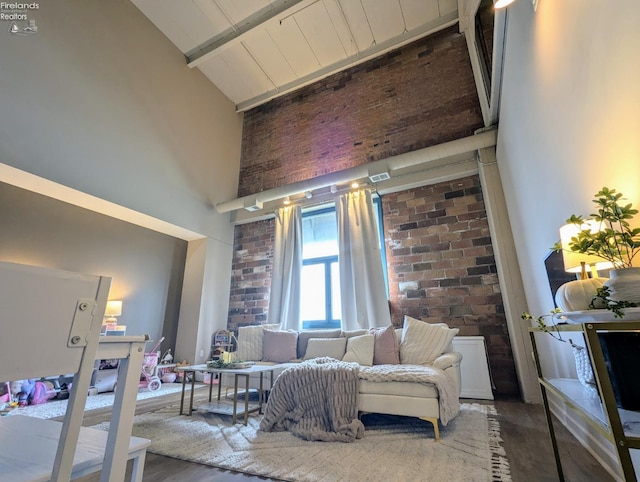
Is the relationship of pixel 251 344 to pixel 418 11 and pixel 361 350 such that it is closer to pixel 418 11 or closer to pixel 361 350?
pixel 361 350

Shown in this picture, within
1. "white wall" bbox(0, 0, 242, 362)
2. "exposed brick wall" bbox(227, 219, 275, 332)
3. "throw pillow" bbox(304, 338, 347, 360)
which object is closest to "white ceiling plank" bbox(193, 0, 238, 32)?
"white wall" bbox(0, 0, 242, 362)

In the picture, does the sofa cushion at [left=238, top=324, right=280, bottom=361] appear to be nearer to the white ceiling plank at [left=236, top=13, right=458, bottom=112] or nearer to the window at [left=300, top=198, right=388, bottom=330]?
the window at [left=300, top=198, right=388, bottom=330]

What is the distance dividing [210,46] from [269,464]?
6.01 meters

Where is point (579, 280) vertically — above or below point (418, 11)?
below

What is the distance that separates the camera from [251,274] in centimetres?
546

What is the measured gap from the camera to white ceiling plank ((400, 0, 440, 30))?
4.56 metres

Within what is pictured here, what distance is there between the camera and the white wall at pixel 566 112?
3.81 ft

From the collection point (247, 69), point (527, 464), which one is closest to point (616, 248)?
point (527, 464)

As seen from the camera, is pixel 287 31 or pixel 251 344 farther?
pixel 287 31

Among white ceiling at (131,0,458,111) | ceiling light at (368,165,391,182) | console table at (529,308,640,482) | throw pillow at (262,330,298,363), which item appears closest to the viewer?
console table at (529,308,640,482)

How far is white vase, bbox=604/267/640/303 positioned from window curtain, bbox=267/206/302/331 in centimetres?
392

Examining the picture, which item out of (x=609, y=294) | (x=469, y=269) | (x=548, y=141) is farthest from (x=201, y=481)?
(x=469, y=269)

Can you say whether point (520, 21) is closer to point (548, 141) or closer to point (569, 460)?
point (548, 141)

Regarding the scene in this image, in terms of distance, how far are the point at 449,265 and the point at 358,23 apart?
418cm
